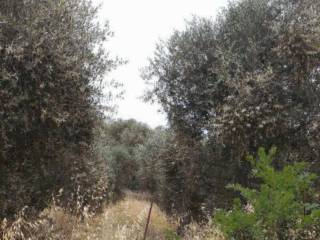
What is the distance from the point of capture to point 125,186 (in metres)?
38.2

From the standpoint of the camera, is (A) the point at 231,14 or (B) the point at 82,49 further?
(A) the point at 231,14

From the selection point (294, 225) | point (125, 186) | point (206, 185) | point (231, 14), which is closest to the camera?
point (294, 225)

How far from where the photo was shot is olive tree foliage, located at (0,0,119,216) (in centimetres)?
895

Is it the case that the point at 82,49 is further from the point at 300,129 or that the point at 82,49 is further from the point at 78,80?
the point at 300,129

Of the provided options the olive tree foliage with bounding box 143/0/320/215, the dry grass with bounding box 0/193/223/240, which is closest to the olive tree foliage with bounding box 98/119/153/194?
the olive tree foliage with bounding box 143/0/320/215

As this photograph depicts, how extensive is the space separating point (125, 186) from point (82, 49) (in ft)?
93.5

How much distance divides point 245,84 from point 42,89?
5.81m

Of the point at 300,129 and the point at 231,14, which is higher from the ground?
the point at 231,14

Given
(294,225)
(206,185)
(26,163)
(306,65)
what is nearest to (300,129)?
(306,65)

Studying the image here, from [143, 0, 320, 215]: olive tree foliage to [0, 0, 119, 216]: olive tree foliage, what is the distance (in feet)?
12.3

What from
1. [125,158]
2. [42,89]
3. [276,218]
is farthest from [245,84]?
[125,158]

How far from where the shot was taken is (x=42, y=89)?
9.36 meters

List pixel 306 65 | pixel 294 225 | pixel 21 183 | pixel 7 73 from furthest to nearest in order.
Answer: pixel 306 65 → pixel 21 183 → pixel 7 73 → pixel 294 225

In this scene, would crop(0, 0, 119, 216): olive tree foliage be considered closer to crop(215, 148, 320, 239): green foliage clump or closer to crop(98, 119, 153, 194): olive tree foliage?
crop(215, 148, 320, 239): green foliage clump
